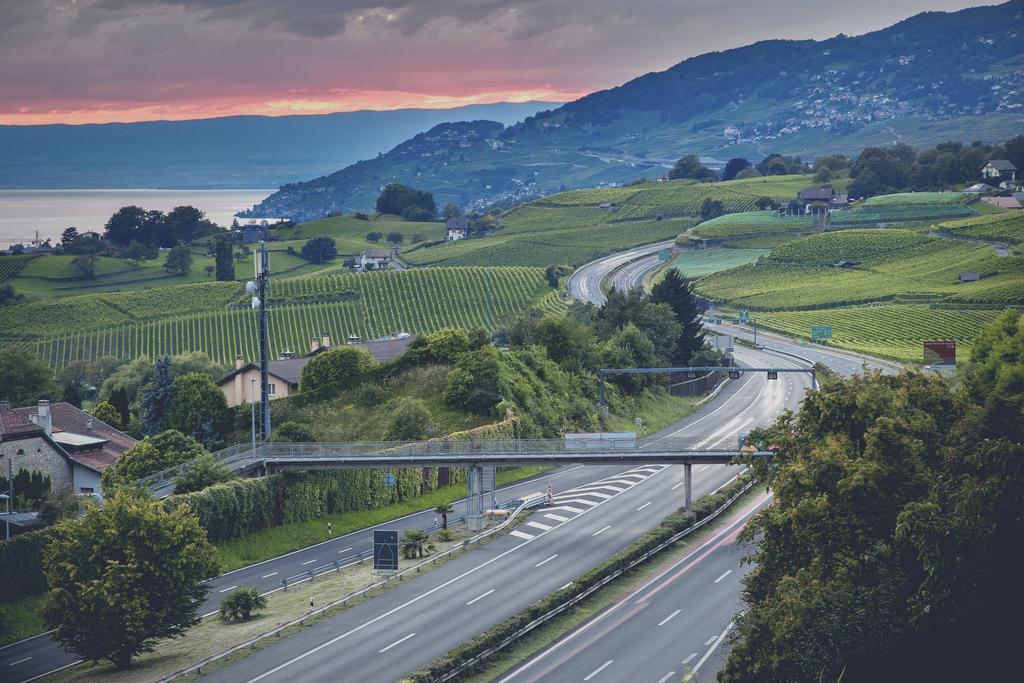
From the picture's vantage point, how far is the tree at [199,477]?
6338 centimetres

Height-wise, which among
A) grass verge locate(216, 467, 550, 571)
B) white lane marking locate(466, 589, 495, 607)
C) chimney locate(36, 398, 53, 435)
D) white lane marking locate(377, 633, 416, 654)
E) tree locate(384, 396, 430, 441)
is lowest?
grass verge locate(216, 467, 550, 571)

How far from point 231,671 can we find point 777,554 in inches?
790

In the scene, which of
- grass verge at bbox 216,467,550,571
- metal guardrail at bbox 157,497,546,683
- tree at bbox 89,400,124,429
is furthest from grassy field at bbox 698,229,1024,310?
tree at bbox 89,400,124,429

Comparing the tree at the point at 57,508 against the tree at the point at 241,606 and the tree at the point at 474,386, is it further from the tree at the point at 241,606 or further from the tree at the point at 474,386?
the tree at the point at 474,386

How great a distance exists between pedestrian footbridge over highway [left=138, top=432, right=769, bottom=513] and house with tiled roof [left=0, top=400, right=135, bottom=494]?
30.6 ft

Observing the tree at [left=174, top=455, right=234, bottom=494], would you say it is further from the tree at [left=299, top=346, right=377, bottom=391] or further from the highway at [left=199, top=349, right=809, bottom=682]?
the tree at [left=299, top=346, right=377, bottom=391]

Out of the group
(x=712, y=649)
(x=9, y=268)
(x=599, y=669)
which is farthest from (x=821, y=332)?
(x=9, y=268)

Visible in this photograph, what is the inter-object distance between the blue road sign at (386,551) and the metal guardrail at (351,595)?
0.84 m

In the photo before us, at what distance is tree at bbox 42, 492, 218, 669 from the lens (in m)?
47.0

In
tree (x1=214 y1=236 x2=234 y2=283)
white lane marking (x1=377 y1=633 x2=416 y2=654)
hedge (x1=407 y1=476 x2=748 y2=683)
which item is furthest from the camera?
tree (x1=214 y1=236 x2=234 y2=283)

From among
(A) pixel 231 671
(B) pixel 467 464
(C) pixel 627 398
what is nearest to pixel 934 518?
(A) pixel 231 671

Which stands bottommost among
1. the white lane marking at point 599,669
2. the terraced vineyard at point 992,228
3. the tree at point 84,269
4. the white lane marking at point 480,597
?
the white lane marking at point 599,669

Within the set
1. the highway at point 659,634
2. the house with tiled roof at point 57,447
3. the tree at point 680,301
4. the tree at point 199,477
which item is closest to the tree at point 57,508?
the tree at point 199,477

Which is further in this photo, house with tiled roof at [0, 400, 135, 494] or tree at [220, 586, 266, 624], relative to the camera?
house with tiled roof at [0, 400, 135, 494]
